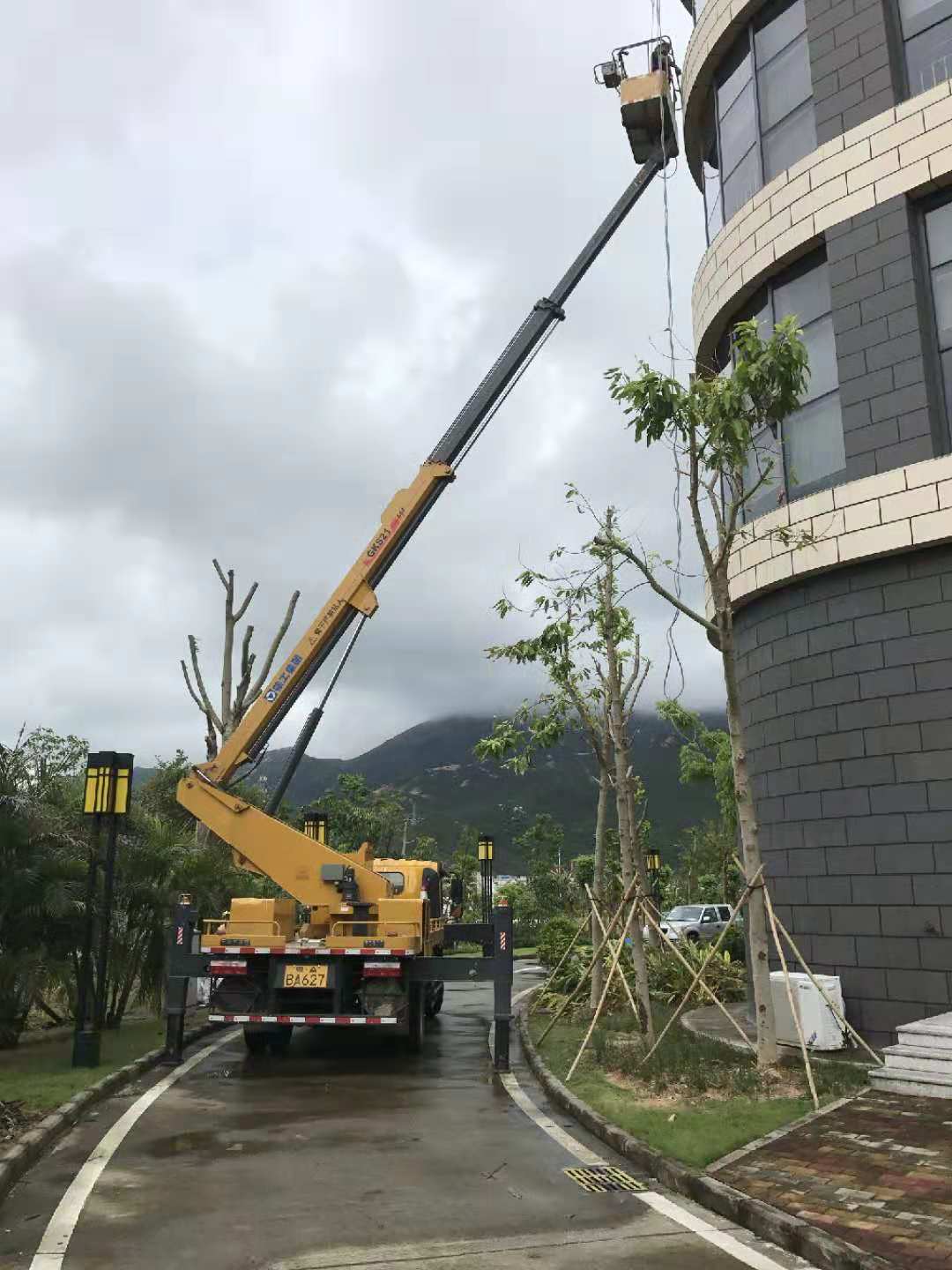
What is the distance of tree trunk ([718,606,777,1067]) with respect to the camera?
927 cm

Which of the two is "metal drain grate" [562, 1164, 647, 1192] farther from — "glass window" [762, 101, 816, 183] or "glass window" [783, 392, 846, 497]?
"glass window" [762, 101, 816, 183]

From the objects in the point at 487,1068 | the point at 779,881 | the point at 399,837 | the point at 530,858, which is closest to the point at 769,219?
the point at 779,881

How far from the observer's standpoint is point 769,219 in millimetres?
13141

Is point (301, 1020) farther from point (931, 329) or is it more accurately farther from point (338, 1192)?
point (931, 329)

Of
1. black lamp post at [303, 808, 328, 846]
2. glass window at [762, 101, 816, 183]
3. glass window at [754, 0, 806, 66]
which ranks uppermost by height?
glass window at [754, 0, 806, 66]

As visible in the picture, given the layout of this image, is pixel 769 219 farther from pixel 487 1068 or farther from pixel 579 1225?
pixel 579 1225

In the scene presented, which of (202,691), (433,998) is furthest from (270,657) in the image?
(433,998)

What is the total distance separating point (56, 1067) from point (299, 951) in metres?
2.68

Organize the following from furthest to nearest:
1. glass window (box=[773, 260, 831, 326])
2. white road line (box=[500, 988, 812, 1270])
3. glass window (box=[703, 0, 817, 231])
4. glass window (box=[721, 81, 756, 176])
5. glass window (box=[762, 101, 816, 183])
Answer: glass window (box=[721, 81, 756, 176])
glass window (box=[703, 0, 817, 231])
glass window (box=[762, 101, 816, 183])
glass window (box=[773, 260, 831, 326])
white road line (box=[500, 988, 812, 1270])

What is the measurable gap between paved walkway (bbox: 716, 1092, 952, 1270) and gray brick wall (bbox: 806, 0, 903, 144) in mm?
10767

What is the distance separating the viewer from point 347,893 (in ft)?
43.4

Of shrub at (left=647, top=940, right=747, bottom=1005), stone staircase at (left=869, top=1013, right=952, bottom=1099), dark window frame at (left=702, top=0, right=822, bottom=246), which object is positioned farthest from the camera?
shrub at (left=647, top=940, right=747, bottom=1005)

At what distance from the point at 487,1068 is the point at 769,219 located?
35.5 ft

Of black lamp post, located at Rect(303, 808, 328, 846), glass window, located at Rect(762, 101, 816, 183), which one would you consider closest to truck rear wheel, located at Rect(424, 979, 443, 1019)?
black lamp post, located at Rect(303, 808, 328, 846)
